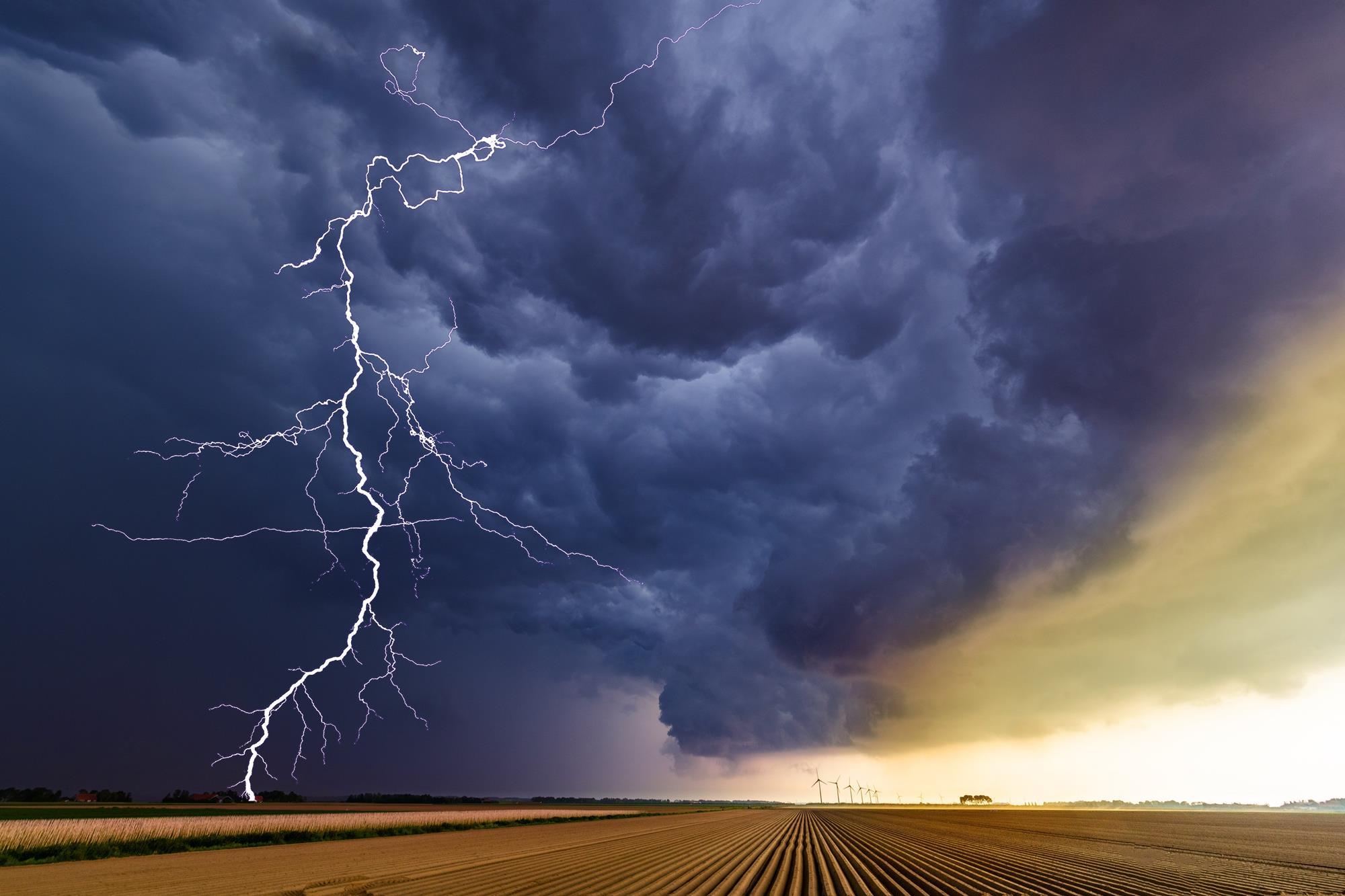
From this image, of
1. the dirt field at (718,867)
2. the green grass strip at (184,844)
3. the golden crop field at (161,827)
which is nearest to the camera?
the dirt field at (718,867)

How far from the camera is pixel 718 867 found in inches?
962

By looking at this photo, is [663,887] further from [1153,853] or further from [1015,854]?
[1153,853]

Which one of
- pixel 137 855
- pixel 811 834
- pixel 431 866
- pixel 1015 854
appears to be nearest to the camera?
pixel 431 866

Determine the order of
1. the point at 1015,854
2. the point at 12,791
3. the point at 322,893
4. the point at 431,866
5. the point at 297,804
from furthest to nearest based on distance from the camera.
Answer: the point at 297,804, the point at 12,791, the point at 1015,854, the point at 431,866, the point at 322,893

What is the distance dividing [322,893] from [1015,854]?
31.9 meters

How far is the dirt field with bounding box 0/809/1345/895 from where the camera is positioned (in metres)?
19.3

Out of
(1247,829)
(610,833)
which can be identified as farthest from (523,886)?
(1247,829)

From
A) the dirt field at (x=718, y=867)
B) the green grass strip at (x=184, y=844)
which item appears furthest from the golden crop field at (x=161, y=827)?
the dirt field at (x=718, y=867)

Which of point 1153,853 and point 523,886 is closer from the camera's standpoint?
point 523,886

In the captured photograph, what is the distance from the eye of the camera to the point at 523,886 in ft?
62.2

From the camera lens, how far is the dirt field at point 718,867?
761 inches

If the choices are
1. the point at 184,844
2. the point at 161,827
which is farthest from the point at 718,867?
the point at 161,827

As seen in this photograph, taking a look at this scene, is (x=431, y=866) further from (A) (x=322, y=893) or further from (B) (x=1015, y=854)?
(B) (x=1015, y=854)

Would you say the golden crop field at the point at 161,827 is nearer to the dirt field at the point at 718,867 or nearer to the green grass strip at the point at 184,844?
the green grass strip at the point at 184,844
